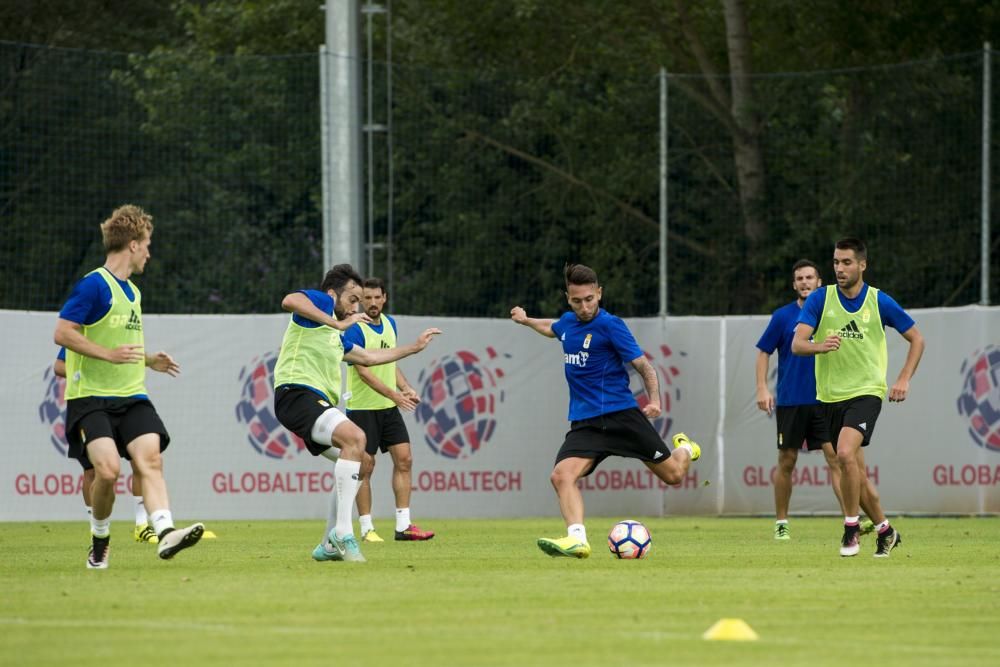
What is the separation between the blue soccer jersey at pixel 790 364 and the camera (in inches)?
655

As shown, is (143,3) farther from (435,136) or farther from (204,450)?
(204,450)

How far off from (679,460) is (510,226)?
10.7 meters

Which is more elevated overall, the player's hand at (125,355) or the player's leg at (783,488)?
the player's hand at (125,355)

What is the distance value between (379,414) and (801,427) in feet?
12.1

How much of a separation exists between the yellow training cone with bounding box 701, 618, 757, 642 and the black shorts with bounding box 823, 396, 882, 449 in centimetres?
524

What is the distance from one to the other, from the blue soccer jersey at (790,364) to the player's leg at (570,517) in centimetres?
407

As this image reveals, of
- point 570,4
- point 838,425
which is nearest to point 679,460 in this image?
point 838,425

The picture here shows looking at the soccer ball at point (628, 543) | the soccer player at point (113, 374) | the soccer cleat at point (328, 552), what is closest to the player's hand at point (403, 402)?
the soccer cleat at point (328, 552)

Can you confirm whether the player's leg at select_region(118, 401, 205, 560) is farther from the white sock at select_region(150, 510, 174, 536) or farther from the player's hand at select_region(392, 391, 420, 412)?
the player's hand at select_region(392, 391, 420, 412)

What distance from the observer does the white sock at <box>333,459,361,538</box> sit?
40.8 feet

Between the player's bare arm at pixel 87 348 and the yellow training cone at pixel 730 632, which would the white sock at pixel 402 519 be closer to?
the player's bare arm at pixel 87 348

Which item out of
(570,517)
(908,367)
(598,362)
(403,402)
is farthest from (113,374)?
(908,367)

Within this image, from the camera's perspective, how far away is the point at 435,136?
79.3ft

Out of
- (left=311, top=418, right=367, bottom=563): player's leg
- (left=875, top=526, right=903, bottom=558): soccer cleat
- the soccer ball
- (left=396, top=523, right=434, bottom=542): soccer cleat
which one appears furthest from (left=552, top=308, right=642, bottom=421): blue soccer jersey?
(left=396, top=523, right=434, bottom=542): soccer cleat
